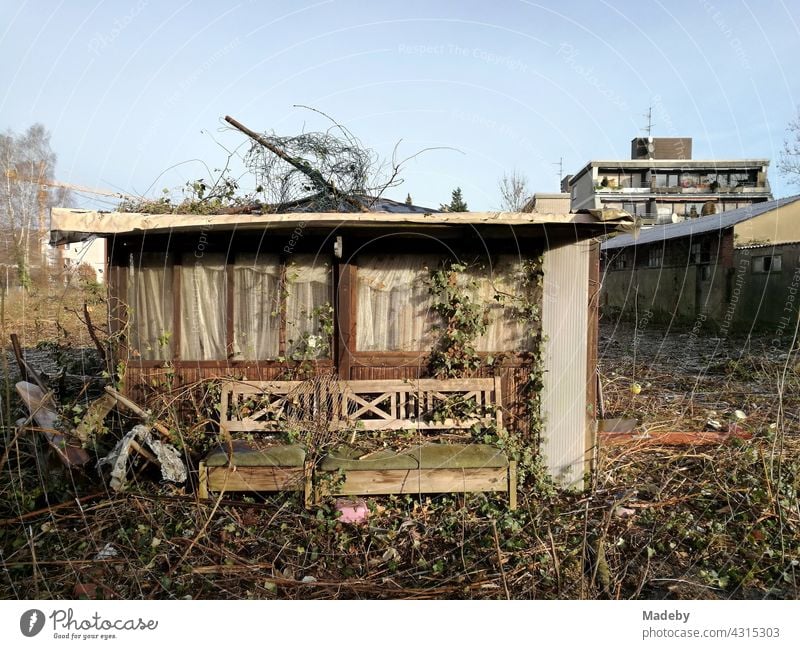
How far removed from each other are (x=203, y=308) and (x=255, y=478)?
1.91m

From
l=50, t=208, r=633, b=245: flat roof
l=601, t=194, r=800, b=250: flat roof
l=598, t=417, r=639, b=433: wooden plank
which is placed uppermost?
l=601, t=194, r=800, b=250: flat roof

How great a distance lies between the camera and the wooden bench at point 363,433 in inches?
164

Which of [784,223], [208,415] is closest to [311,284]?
[208,415]

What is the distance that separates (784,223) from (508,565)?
2026 centimetres

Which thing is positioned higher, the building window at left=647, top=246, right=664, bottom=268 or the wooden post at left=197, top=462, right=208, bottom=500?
the building window at left=647, top=246, right=664, bottom=268

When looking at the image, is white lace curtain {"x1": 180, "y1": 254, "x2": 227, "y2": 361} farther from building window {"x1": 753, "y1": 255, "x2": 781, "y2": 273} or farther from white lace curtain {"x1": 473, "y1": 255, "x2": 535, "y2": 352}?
building window {"x1": 753, "y1": 255, "x2": 781, "y2": 273}

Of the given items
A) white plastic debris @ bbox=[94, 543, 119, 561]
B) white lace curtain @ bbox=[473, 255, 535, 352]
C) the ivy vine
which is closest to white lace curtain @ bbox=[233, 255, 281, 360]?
the ivy vine

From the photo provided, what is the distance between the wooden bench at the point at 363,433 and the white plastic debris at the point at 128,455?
0.37m

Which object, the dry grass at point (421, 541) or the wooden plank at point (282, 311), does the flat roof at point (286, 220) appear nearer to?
the wooden plank at point (282, 311)

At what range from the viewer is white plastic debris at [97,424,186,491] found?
13.8 feet

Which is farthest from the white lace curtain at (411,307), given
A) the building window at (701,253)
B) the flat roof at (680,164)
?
the flat roof at (680,164)

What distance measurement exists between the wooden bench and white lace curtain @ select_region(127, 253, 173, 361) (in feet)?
3.13

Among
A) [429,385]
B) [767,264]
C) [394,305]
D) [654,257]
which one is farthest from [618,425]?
[654,257]

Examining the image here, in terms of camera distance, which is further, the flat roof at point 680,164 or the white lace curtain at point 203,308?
the flat roof at point 680,164
